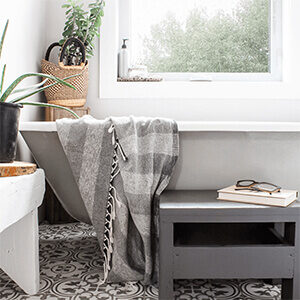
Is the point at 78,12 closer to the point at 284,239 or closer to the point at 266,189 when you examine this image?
the point at 266,189

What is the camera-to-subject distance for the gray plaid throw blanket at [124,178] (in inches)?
55.4

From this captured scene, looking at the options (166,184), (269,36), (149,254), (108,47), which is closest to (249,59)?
(269,36)

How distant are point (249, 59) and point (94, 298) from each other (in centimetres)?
212

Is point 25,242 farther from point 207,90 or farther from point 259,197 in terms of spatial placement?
point 207,90

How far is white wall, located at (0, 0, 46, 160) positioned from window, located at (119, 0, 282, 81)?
720mm

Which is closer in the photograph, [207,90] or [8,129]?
[8,129]

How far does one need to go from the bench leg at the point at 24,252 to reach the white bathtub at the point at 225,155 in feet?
1.06

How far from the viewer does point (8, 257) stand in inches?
55.7

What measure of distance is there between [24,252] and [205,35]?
2.08m

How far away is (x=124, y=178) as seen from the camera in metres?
→ 1.41

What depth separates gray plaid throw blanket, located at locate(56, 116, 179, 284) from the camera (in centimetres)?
141

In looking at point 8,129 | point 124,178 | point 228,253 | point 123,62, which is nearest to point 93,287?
point 124,178

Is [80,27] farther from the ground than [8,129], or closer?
farther from the ground

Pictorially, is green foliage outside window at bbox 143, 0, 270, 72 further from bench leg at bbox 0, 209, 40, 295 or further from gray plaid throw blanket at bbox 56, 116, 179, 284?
bench leg at bbox 0, 209, 40, 295
